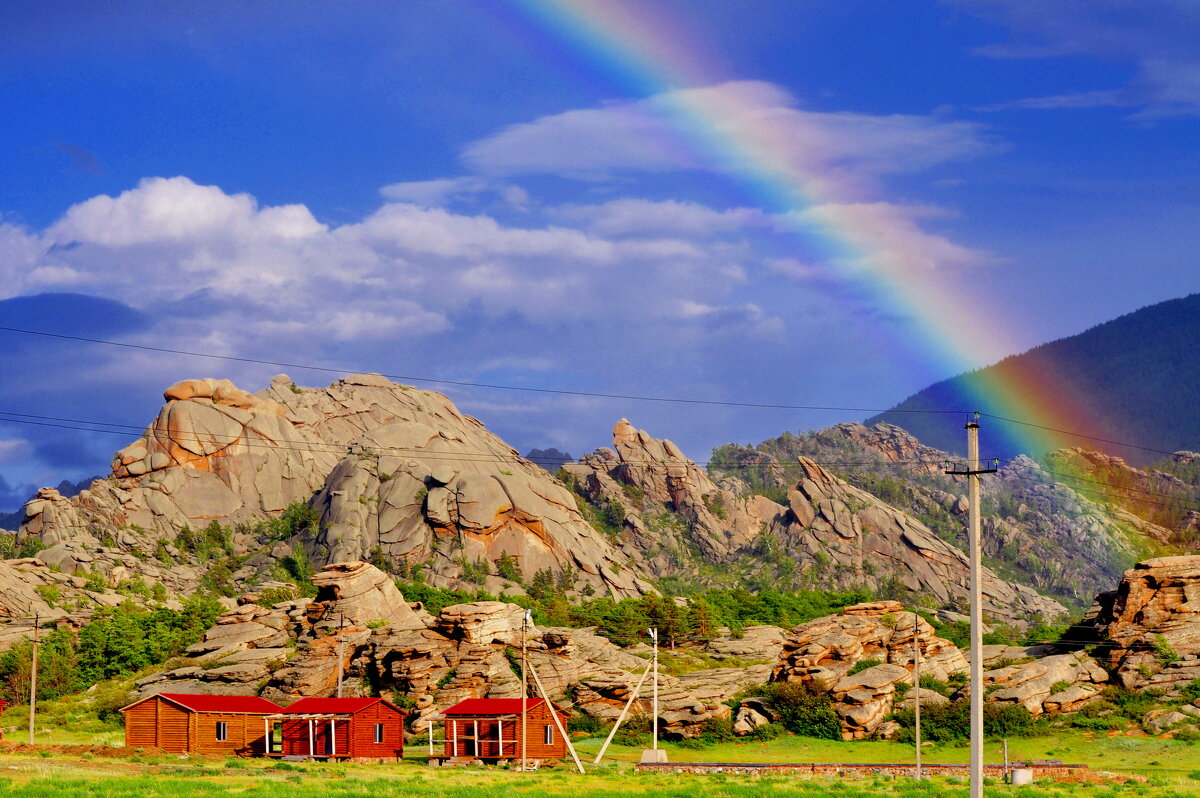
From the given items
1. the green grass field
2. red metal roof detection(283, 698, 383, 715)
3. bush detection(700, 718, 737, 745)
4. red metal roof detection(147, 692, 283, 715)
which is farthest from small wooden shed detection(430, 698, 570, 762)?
bush detection(700, 718, 737, 745)

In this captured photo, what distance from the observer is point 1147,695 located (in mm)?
94812

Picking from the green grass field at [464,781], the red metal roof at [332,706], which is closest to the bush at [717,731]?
the green grass field at [464,781]

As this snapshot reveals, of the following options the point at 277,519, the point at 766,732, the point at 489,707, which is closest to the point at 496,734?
the point at 489,707

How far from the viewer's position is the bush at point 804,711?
94.2 metres

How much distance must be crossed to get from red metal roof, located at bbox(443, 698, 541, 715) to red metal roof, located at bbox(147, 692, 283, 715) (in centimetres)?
1180

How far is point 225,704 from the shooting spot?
81.9m

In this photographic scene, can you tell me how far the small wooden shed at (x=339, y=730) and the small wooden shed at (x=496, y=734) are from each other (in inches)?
124

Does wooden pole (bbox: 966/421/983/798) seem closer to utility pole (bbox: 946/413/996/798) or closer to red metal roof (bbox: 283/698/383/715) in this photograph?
utility pole (bbox: 946/413/996/798)

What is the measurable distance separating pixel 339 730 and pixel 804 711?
3529 centimetres

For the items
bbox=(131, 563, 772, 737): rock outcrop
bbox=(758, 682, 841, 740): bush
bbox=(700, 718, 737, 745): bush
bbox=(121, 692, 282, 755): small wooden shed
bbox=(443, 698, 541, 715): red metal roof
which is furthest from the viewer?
bbox=(131, 563, 772, 737): rock outcrop

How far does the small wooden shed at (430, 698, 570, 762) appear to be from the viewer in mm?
83000

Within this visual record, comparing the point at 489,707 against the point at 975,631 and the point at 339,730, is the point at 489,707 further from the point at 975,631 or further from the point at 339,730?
the point at 975,631

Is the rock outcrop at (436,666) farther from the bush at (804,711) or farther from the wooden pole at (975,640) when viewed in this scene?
the wooden pole at (975,640)

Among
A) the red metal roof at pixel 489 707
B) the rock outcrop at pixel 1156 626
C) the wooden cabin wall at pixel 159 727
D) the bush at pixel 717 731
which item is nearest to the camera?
the wooden cabin wall at pixel 159 727
